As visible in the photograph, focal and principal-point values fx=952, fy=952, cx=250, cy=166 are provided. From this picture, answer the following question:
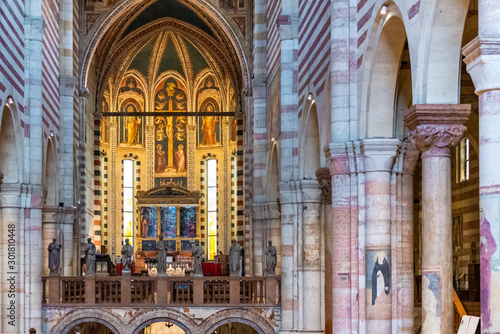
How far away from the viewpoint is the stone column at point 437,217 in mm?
12562

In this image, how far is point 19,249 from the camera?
24453mm

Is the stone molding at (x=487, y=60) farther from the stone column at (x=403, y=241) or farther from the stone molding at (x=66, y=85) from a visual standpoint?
the stone molding at (x=66, y=85)

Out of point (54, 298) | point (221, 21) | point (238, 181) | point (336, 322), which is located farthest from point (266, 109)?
point (336, 322)

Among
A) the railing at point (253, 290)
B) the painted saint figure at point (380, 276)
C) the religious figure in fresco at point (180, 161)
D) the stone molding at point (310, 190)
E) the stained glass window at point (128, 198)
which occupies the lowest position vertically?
the railing at point (253, 290)

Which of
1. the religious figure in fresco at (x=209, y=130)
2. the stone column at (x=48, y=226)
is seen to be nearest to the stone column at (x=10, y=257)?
the stone column at (x=48, y=226)

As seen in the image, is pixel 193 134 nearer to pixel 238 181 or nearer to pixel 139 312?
pixel 238 181

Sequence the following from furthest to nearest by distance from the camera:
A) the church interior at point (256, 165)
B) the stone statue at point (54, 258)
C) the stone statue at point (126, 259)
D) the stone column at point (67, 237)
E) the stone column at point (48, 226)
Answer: the stone column at point (67, 237) → the stone column at point (48, 226) → the stone statue at point (126, 259) → the stone statue at point (54, 258) → the church interior at point (256, 165)

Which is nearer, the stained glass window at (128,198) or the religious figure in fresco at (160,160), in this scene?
the stained glass window at (128,198)

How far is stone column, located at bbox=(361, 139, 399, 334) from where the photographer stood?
51.0ft

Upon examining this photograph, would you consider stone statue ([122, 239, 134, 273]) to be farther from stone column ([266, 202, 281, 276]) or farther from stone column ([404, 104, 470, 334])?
stone column ([404, 104, 470, 334])

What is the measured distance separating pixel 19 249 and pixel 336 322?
428 inches

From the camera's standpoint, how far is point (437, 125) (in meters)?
12.5

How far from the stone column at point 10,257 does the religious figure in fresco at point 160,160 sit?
2420cm

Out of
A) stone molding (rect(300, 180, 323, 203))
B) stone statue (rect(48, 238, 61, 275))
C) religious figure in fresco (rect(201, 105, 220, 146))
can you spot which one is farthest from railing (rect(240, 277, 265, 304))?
religious figure in fresco (rect(201, 105, 220, 146))
